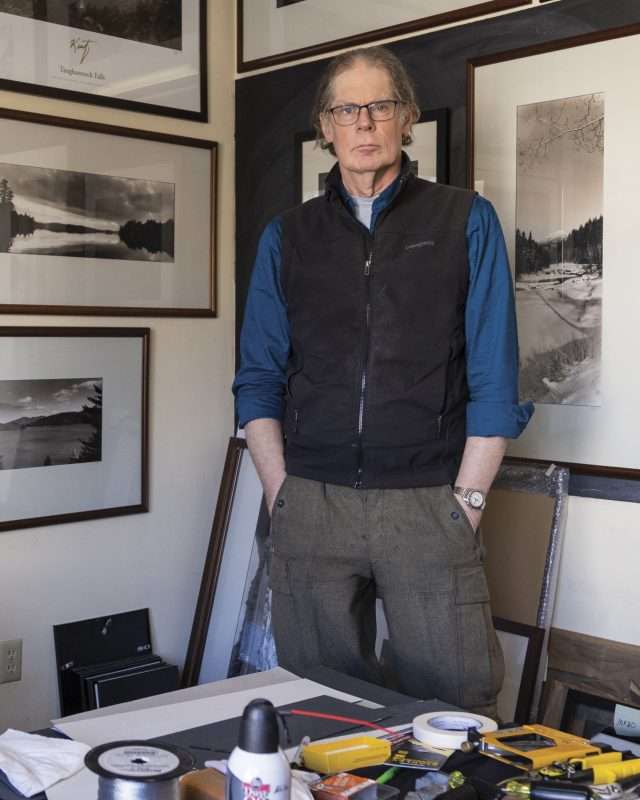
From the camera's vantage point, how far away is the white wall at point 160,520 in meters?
3.24

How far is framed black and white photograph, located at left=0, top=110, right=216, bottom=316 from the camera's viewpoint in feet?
10.3

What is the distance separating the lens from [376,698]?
1.67 m

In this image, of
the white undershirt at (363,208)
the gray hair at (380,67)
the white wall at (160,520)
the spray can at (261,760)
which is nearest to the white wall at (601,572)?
the white undershirt at (363,208)

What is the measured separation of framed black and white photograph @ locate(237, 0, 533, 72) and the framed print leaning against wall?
19 cm

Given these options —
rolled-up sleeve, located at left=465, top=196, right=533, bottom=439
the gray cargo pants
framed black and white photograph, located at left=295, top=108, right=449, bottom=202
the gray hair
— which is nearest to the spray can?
the gray cargo pants

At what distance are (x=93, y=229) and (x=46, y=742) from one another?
217 cm

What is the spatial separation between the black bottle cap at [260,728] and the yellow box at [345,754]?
0.31m

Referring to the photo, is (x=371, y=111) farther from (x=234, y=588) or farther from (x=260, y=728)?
(x=234, y=588)

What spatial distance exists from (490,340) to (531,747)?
1.10 m

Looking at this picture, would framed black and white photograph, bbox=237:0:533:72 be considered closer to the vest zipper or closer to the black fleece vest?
the black fleece vest

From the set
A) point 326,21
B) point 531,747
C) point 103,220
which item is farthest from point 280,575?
point 326,21

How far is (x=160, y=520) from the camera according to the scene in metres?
3.57

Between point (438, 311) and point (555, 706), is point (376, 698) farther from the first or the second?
point (555, 706)

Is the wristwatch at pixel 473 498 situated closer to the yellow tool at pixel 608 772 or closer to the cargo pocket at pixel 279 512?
the cargo pocket at pixel 279 512
